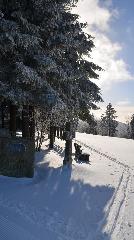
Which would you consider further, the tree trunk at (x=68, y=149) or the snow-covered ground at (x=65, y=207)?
the tree trunk at (x=68, y=149)

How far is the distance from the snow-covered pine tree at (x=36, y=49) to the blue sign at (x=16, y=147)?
6.07ft

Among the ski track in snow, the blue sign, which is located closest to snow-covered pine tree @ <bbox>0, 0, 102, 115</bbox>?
the blue sign

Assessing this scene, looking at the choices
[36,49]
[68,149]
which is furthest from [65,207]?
[68,149]

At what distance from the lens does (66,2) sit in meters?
19.3

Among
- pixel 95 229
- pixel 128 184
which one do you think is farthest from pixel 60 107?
pixel 95 229

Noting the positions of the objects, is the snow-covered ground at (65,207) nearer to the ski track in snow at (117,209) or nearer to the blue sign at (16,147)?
the ski track in snow at (117,209)

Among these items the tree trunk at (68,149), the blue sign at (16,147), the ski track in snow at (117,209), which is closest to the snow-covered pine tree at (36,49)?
the blue sign at (16,147)

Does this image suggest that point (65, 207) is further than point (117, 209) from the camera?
No

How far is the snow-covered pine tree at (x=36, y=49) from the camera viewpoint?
53.5 feet

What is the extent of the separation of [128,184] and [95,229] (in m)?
8.49

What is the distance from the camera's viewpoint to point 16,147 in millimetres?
17688

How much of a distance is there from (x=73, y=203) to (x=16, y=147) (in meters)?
4.51

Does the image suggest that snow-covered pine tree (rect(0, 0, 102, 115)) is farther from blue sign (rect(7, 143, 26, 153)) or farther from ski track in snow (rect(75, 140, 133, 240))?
ski track in snow (rect(75, 140, 133, 240))

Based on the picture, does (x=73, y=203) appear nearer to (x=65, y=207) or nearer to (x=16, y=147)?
(x=65, y=207)
